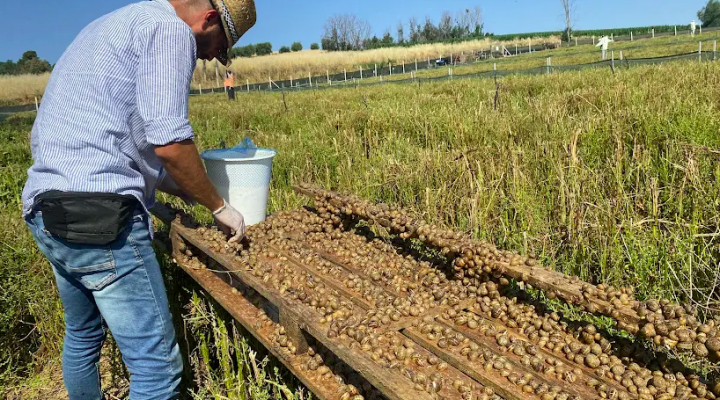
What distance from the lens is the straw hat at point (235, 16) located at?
1.91 m

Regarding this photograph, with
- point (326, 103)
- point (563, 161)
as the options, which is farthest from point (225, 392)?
point (326, 103)

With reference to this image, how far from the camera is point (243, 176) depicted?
2.88 m

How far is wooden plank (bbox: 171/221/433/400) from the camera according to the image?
4.78 ft

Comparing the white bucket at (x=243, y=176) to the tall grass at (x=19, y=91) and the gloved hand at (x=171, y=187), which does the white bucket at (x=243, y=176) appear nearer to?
the gloved hand at (x=171, y=187)

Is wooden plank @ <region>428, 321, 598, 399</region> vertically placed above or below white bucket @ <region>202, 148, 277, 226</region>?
below

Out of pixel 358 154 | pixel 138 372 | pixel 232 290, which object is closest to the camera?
pixel 138 372

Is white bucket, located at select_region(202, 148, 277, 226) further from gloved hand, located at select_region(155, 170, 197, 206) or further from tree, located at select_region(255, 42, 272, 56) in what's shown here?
tree, located at select_region(255, 42, 272, 56)

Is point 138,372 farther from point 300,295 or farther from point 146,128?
point 146,128

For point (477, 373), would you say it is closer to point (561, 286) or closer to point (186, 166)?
point (561, 286)

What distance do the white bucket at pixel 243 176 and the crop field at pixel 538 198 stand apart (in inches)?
24.6

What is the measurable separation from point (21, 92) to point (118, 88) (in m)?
39.4

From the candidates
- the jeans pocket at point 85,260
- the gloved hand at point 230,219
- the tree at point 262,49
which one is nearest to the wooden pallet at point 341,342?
the gloved hand at point 230,219

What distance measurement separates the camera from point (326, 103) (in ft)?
33.8

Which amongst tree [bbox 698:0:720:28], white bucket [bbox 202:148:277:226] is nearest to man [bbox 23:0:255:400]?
white bucket [bbox 202:148:277:226]
